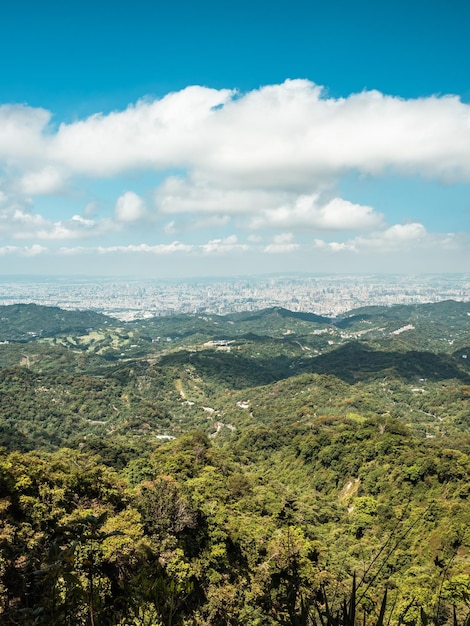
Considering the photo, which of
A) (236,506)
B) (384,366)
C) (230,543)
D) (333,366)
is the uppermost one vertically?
(230,543)

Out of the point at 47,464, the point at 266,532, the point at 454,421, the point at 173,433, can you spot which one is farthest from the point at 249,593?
the point at 454,421

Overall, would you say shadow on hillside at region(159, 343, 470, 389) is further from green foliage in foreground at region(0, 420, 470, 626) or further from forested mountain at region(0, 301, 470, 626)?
green foliage in foreground at region(0, 420, 470, 626)

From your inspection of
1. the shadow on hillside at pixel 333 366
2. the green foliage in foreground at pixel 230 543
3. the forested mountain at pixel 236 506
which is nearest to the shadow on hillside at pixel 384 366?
the shadow on hillside at pixel 333 366

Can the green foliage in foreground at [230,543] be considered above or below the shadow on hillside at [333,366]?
above

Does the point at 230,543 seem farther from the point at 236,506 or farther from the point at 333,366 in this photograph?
the point at 333,366

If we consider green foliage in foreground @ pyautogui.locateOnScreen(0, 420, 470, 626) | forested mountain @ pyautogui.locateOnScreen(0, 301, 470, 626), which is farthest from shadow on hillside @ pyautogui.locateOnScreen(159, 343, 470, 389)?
green foliage in foreground @ pyautogui.locateOnScreen(0, 420, 470, 626)

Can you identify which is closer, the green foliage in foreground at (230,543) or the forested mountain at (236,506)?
the green foliage in foreground at (230,543)

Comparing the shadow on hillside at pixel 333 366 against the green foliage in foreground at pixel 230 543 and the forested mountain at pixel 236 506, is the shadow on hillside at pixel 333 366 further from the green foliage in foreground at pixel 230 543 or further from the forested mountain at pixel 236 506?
the green foliage in foreground at pixel 230 543

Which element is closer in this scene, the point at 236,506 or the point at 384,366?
the point at 236,506

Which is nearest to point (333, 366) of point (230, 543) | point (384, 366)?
point (384, 366)
